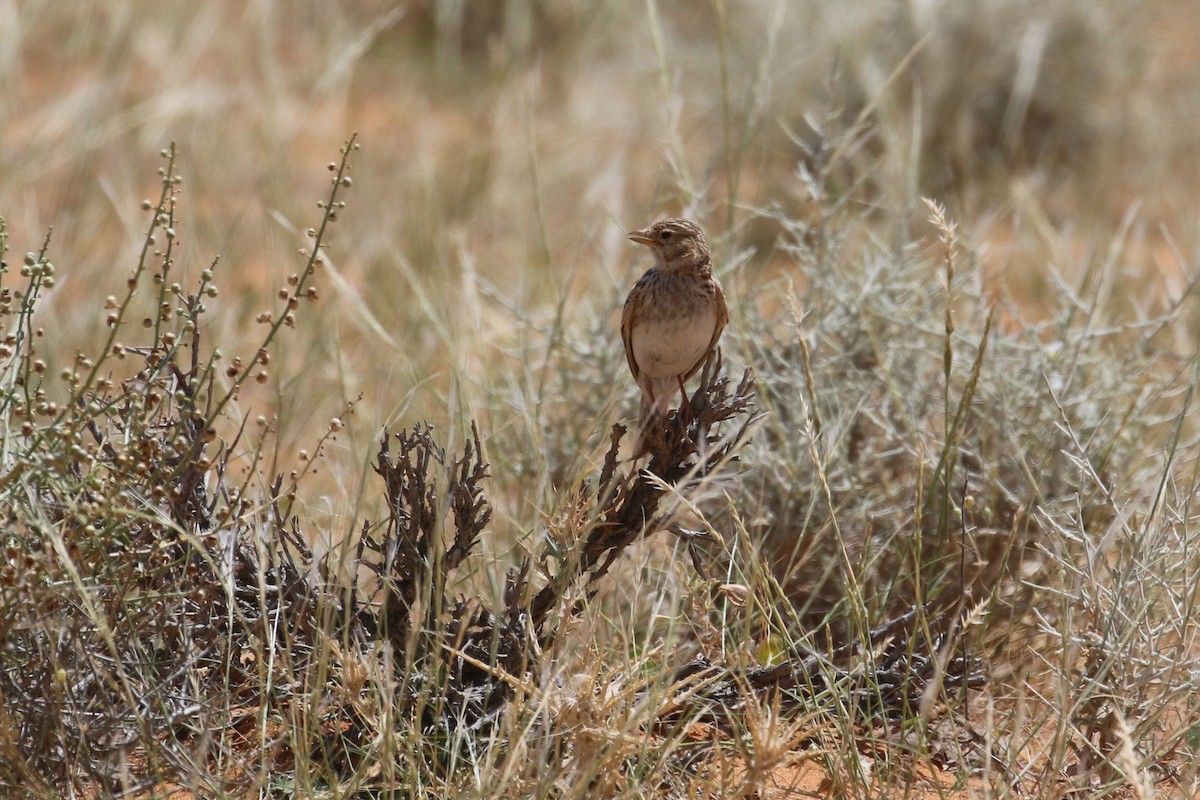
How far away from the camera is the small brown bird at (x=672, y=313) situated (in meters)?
4.02

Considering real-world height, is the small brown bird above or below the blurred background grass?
below

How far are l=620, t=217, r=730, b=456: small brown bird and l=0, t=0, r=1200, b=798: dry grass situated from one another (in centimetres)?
14

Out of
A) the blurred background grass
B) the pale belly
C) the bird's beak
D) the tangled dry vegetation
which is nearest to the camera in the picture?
the tangled dry vegetation

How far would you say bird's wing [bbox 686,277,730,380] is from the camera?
4070 millimetres

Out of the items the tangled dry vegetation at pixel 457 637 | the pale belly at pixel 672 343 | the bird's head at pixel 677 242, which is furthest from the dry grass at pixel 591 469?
the bird's head at pixel 677 242

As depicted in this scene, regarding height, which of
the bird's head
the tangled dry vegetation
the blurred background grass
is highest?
the blurred background grass

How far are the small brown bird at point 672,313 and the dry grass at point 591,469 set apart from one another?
0.14 m

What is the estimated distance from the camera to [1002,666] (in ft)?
11.2

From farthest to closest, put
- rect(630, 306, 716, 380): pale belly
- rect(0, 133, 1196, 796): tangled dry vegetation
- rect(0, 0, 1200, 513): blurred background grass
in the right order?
1. rect(0, 0, 1200, 513): blurred background grass
2. rect(630, 306, 716, 380): pale belly
3. rect(0, 133, 1196, 796): tangled dry vegetation

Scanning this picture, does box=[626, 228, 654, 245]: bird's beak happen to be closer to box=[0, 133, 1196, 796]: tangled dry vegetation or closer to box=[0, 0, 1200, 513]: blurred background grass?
box=[0, 0, 1200, 513]: blurred background grass

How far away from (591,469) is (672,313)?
1288 mm

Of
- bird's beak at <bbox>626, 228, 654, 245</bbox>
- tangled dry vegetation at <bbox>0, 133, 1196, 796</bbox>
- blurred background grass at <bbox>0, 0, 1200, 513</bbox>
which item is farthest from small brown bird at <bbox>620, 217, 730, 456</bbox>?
tangled dry vegetation at <bbox>0, 133, 1196, 796</bbox>

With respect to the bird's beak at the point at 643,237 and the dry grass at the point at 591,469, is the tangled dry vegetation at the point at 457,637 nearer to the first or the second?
the dry grass at the point at 591,469

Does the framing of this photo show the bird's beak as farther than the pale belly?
Yes
